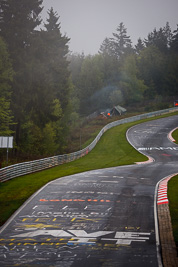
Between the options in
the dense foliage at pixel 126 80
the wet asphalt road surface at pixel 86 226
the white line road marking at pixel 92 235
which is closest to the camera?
the wet asphalt road surface at pixel 86 226

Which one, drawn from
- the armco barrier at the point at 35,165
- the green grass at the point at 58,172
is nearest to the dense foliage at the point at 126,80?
the green grass at the point at 58,172

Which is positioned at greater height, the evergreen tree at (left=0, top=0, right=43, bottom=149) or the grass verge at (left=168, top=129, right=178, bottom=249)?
the evergreen tree at (left=0, top=0, right=43, bottom=149)

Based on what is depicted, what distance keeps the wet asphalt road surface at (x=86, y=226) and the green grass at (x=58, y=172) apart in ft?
2.96

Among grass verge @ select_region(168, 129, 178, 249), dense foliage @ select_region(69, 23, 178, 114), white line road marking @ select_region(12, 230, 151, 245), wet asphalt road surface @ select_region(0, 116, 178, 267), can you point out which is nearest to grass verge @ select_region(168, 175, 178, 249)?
grass verge @ select_region(168, 129, 178, 249)

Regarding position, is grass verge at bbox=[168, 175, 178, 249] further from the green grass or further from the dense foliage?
the dense foliage

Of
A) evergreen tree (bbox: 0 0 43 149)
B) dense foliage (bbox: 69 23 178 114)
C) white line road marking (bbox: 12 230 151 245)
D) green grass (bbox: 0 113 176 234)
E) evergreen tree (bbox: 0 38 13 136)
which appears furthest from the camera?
dense foliage (bbox: 69 23 178 114)

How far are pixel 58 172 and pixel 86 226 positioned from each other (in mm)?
17712

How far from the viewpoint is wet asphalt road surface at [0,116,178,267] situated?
506 inches

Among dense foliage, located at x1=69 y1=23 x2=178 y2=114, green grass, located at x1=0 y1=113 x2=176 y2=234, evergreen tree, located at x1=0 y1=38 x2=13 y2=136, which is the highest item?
dense foliage, located at x1=69 y1=23 x2=178 y2=114

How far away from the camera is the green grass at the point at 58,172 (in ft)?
72.6

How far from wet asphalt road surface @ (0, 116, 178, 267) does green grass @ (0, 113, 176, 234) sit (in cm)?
90

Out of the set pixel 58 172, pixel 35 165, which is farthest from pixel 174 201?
pixel 35 165

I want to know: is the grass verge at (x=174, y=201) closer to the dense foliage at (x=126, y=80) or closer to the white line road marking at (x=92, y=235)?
the white line road marking at (x=92, y=235)

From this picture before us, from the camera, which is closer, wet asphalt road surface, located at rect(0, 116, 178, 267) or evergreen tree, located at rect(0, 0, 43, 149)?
wet asphalt road surface, located at rect(0, 116, 178, 267)
